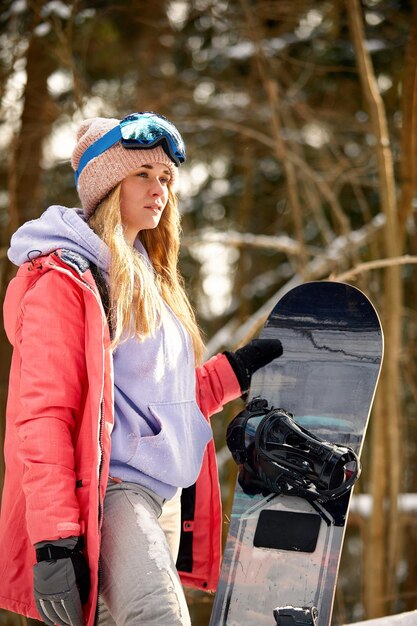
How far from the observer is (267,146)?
7.62 m

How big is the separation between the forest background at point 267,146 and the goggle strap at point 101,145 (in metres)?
1.07

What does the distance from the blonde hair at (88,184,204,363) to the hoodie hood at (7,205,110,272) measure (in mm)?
34

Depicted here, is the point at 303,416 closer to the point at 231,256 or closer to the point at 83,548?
the point at 83,548

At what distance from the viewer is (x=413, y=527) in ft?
22.0

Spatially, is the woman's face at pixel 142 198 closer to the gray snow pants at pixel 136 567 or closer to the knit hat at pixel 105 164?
the knit hat at pixel 105 164

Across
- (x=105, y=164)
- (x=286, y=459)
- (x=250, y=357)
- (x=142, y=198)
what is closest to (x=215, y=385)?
(x=250, y=357)

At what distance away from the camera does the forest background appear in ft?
14.0

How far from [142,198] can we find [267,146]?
5.45m

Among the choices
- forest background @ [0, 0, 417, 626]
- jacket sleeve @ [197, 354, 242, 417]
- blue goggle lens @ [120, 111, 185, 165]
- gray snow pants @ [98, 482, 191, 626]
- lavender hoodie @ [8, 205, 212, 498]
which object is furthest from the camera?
forest background @ [0, 0, 417, 626]

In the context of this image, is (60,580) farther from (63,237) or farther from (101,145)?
(101,145)

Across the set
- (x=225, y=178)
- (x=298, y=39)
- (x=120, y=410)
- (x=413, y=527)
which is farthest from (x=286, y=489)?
(x=225, y=178)

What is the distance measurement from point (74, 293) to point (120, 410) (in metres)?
0.31

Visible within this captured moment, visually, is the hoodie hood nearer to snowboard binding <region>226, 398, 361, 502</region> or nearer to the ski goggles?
the ski goggles

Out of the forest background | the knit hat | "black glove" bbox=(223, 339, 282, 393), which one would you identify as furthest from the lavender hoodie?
the forest background
